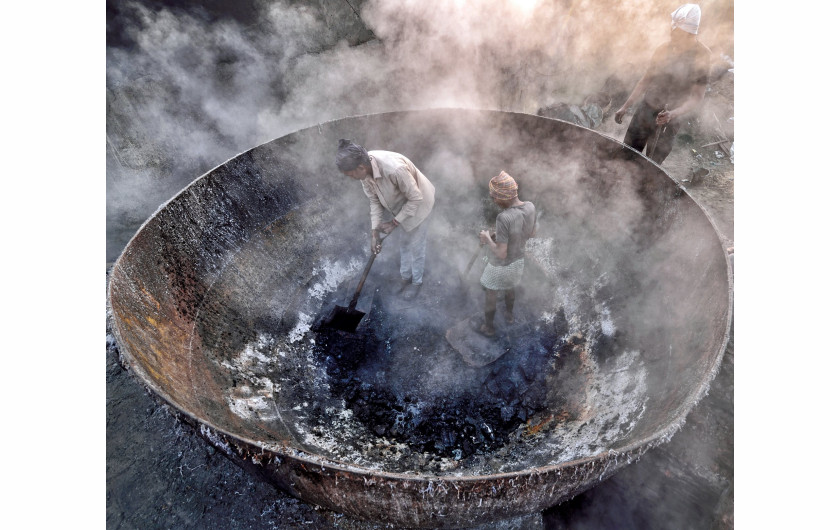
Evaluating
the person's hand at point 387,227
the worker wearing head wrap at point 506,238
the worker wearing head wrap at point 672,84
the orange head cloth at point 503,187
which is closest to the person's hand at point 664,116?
the worker wearing head wrap at point 672,84

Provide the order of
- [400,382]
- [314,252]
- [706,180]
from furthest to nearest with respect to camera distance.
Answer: [706,180] → [314,252] → [400,382]

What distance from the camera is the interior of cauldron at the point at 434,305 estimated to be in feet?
8.64

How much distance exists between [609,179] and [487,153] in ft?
4.70

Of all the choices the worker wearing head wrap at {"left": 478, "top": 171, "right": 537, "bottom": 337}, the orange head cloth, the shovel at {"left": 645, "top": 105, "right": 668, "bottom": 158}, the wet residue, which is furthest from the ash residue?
the shovel at {"left": 645, "top": 105, "right": 668, "bottom": 158}

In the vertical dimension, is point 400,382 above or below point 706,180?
above

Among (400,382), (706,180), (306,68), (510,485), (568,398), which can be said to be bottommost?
(706,180)

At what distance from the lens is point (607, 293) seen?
371cm

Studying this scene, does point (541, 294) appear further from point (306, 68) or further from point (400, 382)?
point (306, 68)

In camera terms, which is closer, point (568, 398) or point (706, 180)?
point (568, 398)

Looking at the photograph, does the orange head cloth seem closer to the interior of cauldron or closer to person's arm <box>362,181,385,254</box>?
person's arm <box>362,181,385,254</box>

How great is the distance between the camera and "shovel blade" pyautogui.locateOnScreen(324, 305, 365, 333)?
3.75 meters

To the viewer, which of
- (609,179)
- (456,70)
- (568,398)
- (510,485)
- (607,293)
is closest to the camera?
(510,485)

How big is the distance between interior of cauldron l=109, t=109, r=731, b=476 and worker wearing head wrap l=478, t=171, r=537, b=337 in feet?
2.12

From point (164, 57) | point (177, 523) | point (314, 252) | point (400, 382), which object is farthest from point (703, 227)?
point (164, 57)
